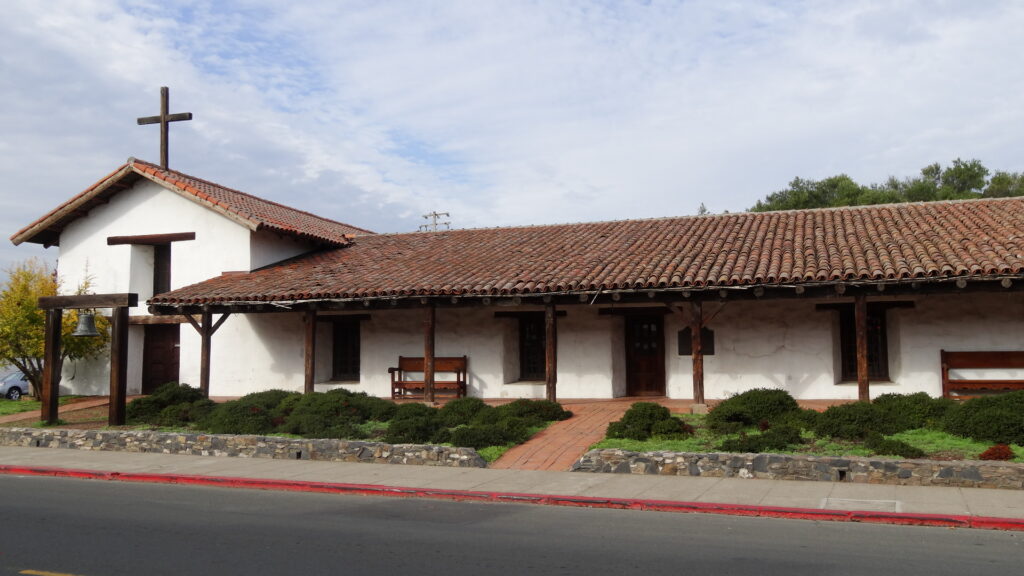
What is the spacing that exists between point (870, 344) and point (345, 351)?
41.5ft

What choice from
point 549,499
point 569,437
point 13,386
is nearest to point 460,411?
point 569,437

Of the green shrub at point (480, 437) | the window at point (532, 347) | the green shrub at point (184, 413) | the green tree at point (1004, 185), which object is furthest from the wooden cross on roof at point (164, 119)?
the green tree at point (1004, 185)

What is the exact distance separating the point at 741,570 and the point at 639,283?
32.3ft

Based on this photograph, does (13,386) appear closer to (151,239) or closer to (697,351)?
(151,239)

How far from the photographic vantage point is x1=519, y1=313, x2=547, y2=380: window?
20.7m

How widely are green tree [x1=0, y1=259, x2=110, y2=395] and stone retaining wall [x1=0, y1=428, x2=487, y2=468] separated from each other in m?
5.84

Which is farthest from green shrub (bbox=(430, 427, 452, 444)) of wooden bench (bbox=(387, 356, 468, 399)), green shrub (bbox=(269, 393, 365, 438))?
wooden bench (bbox=(387, 356, 468, 399))

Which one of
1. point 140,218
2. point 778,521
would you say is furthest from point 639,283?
point 140,218

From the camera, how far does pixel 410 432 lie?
46.6 feet

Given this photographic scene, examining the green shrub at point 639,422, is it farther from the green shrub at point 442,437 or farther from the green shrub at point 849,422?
the green shrub at point 442,437

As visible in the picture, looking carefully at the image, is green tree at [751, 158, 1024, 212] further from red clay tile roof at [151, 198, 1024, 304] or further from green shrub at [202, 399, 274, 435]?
green shrub at [202, 399, 274, 435]

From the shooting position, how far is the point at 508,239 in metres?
23.2

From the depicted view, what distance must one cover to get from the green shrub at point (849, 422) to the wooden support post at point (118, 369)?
13.4m

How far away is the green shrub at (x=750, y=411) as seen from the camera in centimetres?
1381
